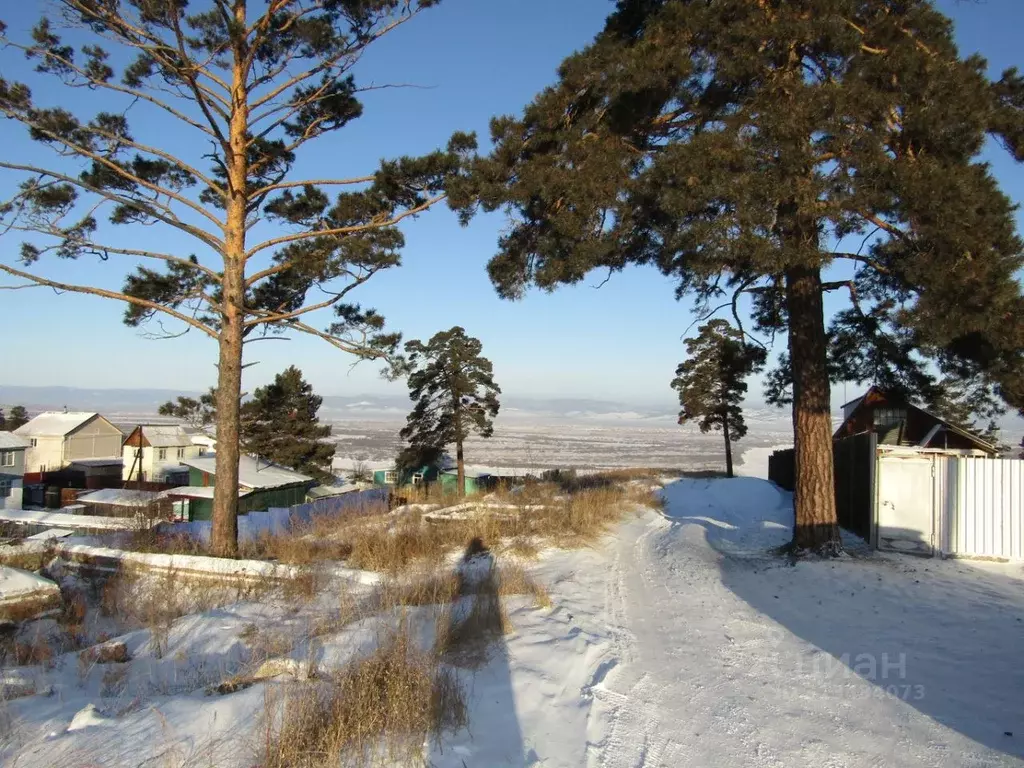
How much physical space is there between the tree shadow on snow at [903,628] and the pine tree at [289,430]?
33.6 m

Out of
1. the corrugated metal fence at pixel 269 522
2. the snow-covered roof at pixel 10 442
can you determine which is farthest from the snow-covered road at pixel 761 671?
the snow-covered roof at pixel 10 442

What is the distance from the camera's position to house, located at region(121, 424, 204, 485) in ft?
153

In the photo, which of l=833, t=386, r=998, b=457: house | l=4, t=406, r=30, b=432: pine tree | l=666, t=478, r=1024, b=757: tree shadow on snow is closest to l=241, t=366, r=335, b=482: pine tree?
l=833, t=386, r=998, b=457: house

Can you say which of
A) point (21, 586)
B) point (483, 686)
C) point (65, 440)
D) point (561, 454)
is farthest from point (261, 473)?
point (561, 454)

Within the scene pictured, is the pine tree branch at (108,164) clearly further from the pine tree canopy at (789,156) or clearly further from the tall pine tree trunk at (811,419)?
the tall pine tree trunk at (811,419)

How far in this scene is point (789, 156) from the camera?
7.16 metres

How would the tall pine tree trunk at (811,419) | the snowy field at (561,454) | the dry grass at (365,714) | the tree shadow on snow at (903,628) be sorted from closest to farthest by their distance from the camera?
the dry grass at (365,714)
the tree shadow on snow at (903,628)
the tall pine tree trunk at (811,419)
the snowy field at (561,454)

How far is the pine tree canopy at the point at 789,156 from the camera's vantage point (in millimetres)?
7191

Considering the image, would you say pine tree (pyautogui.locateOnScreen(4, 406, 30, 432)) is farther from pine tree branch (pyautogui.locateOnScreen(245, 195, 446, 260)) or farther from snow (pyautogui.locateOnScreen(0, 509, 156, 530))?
pine tree branch (pyautogui.locateOnScreen(245, 195, 446, 260))

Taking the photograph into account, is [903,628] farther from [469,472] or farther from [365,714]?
[469,472]

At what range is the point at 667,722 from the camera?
3.93 metres

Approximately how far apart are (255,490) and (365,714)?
1182 inches

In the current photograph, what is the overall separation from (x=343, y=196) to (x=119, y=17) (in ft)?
12.5

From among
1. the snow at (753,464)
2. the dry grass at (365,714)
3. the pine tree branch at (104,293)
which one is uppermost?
the pine tree branch at (104,293)
